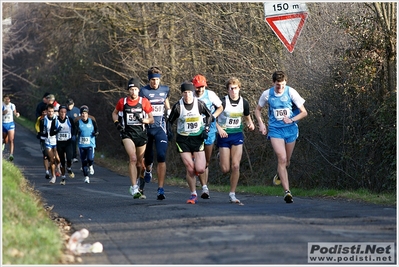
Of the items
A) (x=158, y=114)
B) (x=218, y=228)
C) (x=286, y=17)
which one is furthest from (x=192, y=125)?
(x=218, y=228)

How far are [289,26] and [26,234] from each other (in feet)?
25.2

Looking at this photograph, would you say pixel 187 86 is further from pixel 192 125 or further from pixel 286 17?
pixel 286 17

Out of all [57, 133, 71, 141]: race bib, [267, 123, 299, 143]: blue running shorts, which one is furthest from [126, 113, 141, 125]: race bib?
[57, 133, 71, 141]: race bib

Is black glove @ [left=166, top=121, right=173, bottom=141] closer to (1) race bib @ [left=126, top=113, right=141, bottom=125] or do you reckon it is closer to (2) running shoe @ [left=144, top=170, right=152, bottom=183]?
(1) race bib @ [left=126, top=113, right=141, bottom=125]

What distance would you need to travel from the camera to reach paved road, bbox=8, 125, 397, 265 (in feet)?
27.1

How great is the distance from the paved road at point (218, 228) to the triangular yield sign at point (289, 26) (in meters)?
2.82

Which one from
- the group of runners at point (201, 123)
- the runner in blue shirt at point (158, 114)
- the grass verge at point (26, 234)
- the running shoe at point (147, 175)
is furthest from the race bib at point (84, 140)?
the grass verge at point (26, 234)

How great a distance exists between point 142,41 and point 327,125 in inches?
426

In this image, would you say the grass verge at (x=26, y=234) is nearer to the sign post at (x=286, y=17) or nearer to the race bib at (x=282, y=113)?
the race bib at (x=282, y=113)

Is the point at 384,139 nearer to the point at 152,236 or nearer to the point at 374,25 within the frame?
the point at 374,25

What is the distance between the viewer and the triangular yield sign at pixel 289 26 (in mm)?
15008

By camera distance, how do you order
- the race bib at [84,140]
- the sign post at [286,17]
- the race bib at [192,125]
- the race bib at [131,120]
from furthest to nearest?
the race bib at [84,140] → the sign post at [286,17] → the race bib at [131,120] → the race bib at [192,125]

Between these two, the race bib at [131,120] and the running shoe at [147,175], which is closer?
the race bib at [131,120]

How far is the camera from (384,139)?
17.0m
